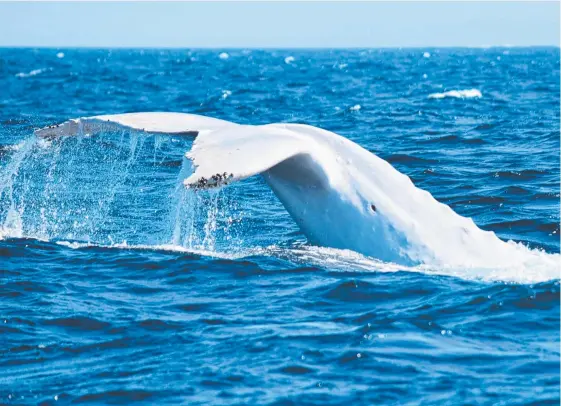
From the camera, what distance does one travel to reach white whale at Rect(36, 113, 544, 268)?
7.98 metres

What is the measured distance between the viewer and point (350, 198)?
7984 millimetres

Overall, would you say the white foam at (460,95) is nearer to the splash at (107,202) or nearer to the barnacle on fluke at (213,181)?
the splash at (107,202)

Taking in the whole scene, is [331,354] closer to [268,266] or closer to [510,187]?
[268,266]

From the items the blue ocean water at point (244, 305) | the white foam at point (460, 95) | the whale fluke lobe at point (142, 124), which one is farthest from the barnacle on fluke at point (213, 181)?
the white foam at point (460, 95)

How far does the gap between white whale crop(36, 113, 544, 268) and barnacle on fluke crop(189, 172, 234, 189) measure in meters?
1.25

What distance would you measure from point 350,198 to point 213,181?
1.85m

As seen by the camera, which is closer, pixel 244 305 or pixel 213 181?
pixel 213 181

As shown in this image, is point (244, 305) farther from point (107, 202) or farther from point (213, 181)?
point (107, 202)

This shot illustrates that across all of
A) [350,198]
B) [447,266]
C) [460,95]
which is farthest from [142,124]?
[460,95]

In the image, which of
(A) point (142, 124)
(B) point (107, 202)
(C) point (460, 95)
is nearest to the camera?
(A) point (142, 124)

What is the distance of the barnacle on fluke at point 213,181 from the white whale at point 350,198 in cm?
125

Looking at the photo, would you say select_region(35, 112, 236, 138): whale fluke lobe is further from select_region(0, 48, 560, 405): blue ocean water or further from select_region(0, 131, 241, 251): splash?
select_region(0, 48, 560, 405): blue ocean water

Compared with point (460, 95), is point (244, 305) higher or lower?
lower

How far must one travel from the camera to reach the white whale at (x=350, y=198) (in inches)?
314
